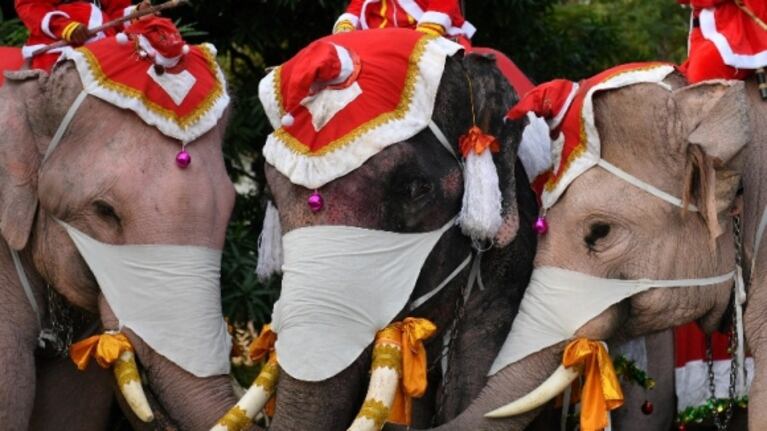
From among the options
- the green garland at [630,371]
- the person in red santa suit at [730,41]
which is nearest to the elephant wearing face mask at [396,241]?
the green garland at [630,371]

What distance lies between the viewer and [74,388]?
621 cm

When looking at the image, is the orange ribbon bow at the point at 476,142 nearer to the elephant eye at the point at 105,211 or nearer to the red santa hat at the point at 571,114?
the red santa hat at the point at 571,114

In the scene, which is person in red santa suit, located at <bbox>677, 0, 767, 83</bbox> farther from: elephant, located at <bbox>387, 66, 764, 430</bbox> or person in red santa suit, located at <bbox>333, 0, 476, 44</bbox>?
person in red santa suit, located at <bbox>333, 0, 476, 44</bbox>

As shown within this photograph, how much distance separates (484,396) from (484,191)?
25.6 inches

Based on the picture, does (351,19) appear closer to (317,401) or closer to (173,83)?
(173,83)

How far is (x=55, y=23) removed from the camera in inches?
237

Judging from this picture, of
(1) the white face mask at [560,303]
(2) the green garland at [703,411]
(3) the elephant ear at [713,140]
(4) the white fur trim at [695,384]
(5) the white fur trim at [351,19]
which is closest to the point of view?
(3) the elephant ear at [713,140]

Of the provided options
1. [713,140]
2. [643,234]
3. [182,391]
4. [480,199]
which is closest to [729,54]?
[713,140]

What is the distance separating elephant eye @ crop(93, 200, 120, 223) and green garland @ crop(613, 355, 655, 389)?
1.74 meters

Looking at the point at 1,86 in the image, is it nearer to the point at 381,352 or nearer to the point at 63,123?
the point at 63,123

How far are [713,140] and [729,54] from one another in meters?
0.41

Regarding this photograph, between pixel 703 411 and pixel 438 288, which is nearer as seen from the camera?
pixel 438 288

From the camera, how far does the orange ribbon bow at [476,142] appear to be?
525 cm

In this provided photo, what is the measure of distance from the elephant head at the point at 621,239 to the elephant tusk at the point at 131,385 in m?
0.97
